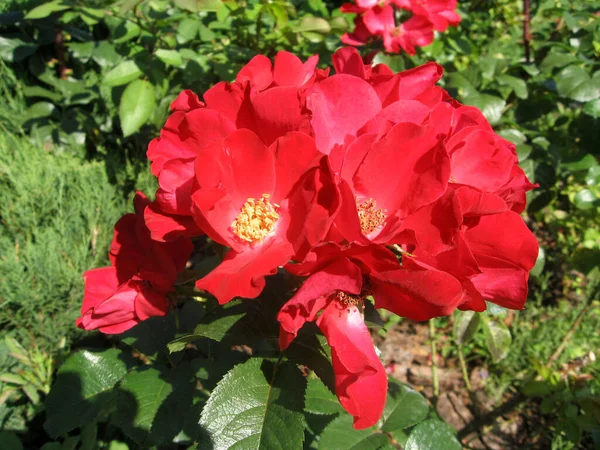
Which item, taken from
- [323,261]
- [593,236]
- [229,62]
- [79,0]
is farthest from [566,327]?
[79,0]

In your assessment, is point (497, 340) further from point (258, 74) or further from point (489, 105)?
point (258, 74)

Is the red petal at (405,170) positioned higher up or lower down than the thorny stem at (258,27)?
higher up

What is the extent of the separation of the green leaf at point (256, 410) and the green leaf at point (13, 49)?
9.27 ft

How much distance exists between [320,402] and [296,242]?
1.92ft

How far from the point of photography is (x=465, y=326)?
62.8 inches

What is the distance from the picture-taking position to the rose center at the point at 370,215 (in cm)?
74

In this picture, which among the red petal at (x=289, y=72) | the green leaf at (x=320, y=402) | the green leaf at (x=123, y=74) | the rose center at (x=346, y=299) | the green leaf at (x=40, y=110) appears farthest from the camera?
the green leaf at (x=40, y=110)

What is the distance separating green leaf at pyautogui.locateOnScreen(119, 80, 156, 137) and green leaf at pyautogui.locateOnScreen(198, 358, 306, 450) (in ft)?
3.56

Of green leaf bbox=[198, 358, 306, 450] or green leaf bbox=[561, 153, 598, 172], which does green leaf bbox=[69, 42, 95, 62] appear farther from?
green leaf bbox=[561, 153, 598, 172]

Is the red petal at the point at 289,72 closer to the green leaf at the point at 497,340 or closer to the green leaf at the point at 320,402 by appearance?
the green leaf at the point at 320,402

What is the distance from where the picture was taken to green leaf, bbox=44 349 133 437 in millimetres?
1197

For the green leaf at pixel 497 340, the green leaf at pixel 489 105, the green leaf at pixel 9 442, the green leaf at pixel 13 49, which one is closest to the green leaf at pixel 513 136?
the green leaf at pixel 489 105

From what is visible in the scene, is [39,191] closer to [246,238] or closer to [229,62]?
[229,62]

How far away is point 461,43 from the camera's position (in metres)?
2.12
